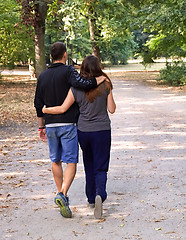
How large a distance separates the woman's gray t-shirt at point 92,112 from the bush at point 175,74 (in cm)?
1962

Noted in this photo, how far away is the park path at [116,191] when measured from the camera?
4.61 m

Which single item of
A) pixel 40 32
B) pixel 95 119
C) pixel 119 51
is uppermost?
pixel 40 32

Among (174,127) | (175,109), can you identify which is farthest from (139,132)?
(175,109)

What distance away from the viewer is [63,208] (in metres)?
4.89

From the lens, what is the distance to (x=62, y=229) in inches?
183

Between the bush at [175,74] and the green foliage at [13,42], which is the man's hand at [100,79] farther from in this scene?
the green foliage at [13,42]

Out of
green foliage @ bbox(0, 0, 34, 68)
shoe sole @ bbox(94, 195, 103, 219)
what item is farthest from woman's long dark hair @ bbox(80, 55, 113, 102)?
green foliage @ bbox(0, 0, 34, 68)

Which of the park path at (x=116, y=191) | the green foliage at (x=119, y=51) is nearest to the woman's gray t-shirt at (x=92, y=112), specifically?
the park path at (x=116, y=191)

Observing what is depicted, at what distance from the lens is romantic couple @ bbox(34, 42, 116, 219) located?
4.88 m

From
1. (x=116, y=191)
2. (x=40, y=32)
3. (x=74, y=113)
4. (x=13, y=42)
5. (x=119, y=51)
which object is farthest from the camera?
(x=119, y=51)

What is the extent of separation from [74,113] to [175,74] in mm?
20907

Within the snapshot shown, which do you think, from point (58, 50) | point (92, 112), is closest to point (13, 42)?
point (58, 50)

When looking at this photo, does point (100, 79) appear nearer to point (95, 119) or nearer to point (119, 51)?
point (95, 119)

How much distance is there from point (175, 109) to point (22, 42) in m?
15.2
